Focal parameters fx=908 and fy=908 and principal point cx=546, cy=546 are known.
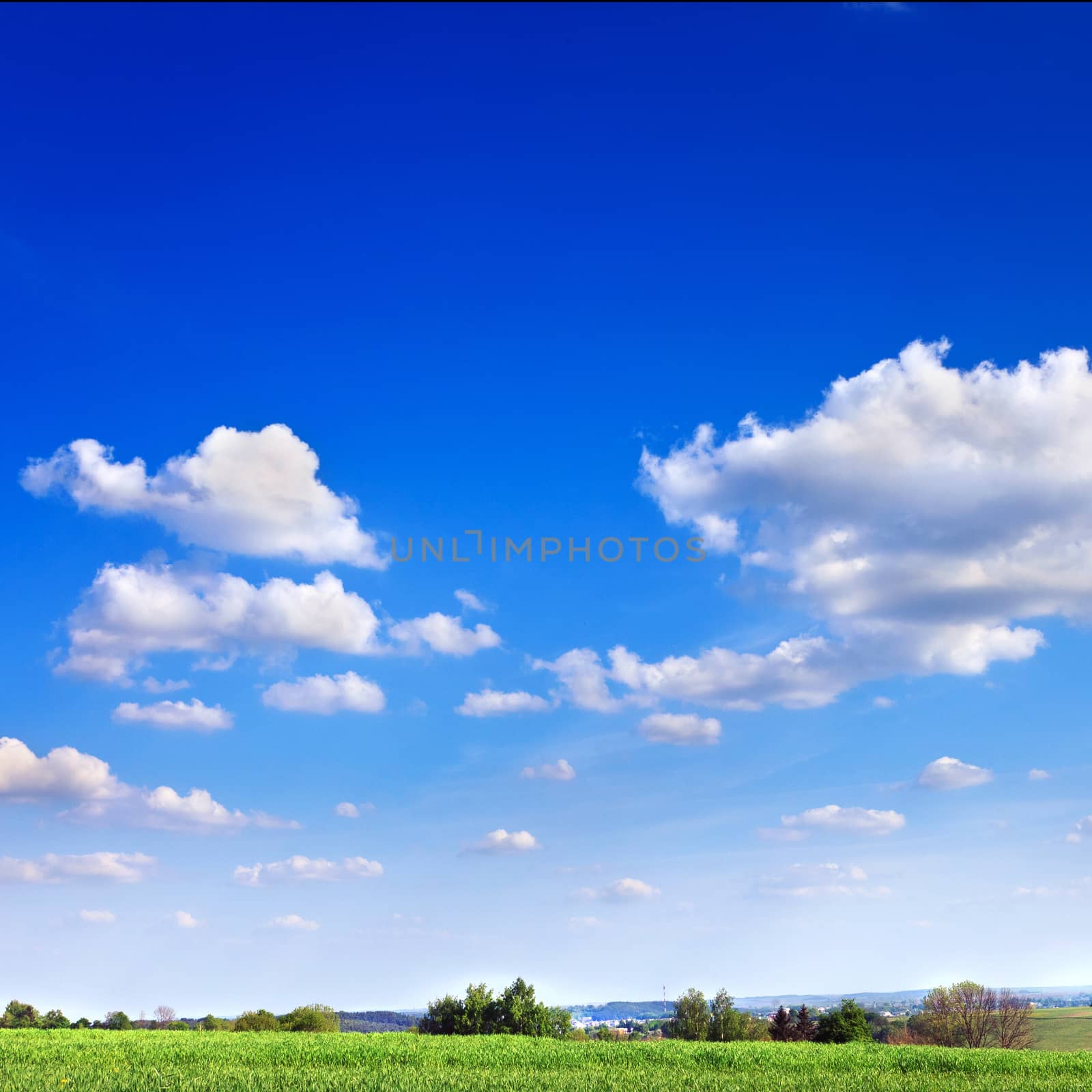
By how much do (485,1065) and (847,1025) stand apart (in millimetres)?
49900

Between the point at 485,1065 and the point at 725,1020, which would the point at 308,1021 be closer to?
the point at 725,1020

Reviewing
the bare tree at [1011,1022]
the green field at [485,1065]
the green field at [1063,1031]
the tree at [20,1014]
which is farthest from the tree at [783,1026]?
the tree at [20,1014]

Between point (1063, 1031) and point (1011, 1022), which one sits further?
point (1063, 1031)

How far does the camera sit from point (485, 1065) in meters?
31.7

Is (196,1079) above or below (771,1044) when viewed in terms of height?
above

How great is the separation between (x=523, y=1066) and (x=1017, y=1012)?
87210 millimetres

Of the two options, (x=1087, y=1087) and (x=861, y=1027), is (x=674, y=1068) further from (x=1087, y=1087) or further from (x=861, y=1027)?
(x=861, y=1027)

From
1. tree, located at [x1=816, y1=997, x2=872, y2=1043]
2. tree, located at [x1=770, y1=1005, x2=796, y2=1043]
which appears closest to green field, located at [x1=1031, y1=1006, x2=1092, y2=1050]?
tree, located at [x1=770, y1=1005, x2=796, y2=1043]

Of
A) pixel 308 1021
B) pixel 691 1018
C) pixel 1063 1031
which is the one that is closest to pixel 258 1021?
pixel 308 1021

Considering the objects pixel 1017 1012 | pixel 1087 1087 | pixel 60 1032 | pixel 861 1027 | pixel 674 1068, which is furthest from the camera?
pixel 1017 1012

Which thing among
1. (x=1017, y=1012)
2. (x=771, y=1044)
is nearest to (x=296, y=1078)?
(x=771, y=1044)

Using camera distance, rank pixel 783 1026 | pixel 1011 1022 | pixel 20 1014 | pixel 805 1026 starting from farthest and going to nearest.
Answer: pixel 20 1014 → pixel 1011 1022 → pixel 783 1026 → pixel 805 1026

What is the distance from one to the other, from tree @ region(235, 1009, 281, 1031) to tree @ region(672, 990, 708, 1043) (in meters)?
47.3

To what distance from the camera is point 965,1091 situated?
77.3 feet
